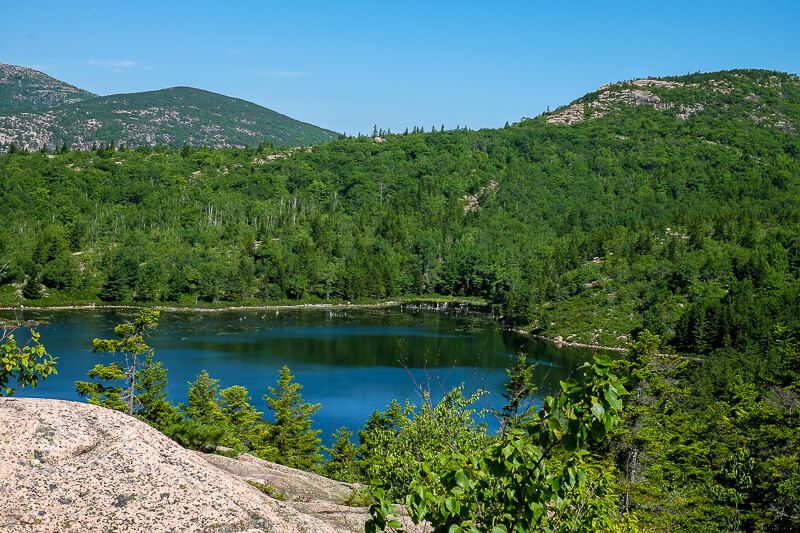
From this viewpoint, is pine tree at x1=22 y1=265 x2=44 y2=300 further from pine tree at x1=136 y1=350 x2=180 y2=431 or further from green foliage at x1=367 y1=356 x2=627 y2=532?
green foliage at x1=367 y1=356 x2=627 y2=532

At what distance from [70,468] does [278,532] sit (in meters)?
1.79

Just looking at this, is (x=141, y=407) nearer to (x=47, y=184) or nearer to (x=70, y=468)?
(x=70, y=468)

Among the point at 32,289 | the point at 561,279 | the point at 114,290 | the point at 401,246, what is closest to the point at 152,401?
the point at 32,289

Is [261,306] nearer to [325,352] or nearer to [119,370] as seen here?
[325,352]

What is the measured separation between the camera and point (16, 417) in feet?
19.7

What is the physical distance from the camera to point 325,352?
267 feet

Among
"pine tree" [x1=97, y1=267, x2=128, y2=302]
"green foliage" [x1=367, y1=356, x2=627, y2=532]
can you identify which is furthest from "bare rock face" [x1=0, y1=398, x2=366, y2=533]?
"pine tree" [x1=97, y1=267, x2=128, y2=302]

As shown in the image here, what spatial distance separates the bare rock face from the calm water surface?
124 feet

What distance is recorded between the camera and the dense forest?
22.4 m

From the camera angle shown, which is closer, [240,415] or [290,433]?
[240,415]

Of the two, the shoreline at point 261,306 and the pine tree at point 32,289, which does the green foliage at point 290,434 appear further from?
the pine tree at point 32,289

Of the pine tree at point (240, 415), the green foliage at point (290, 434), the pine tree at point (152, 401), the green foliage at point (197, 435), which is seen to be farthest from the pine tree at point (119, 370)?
the green foliage at point (290, 434)

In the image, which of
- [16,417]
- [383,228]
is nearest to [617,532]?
[16,417]

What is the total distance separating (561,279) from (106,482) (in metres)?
124
